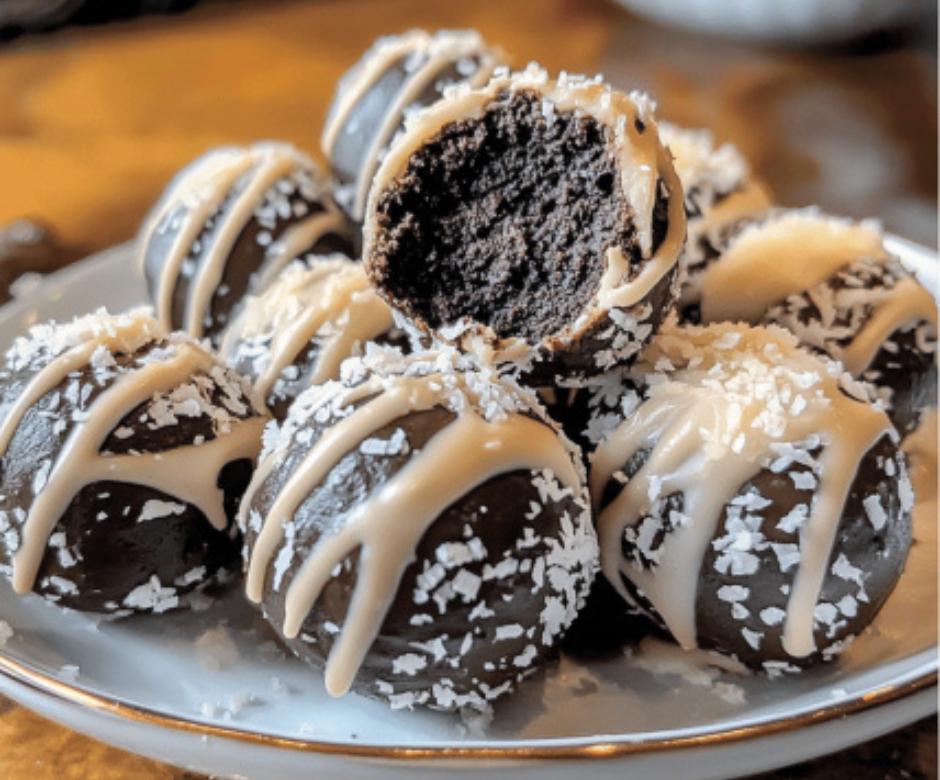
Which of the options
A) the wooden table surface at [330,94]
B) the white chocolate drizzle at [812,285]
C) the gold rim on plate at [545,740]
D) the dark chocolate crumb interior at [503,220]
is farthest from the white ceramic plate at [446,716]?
the wooden table surface at [330,94]

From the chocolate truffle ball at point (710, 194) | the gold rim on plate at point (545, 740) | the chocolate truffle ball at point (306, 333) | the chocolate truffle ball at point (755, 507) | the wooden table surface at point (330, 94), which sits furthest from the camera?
the wooden table surface at point (330, 94)

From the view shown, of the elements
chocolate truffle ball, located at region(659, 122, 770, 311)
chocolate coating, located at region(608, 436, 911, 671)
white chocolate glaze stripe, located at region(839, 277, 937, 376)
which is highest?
chocolate truffle ball, located at region(659, 122, 770, 311)

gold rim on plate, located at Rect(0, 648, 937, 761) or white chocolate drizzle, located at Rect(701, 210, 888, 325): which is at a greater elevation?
white chocolate drizzle, located at Rect(701, 210, 888, 325)

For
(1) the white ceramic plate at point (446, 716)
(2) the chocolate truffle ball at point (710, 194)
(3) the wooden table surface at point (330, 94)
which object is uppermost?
(2) the chocolate truffle ball at point (710, 194)

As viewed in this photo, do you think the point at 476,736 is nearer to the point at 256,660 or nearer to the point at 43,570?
the point at 256,660

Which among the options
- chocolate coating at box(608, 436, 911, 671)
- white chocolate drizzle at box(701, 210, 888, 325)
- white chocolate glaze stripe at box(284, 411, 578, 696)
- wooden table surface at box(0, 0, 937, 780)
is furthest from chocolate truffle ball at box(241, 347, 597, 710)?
wooden table surface at box(0, 0, 937, 780)

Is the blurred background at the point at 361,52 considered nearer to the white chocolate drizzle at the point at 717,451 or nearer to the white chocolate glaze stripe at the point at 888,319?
the white chocolate glaze stripe at the point at 888,319

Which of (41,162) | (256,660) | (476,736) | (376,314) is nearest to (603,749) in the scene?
(476,736)

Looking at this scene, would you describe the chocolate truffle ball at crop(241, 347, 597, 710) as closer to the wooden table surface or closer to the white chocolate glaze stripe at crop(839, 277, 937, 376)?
the white chocolate glaze stripe at crop(839, 277, 937, 376)
